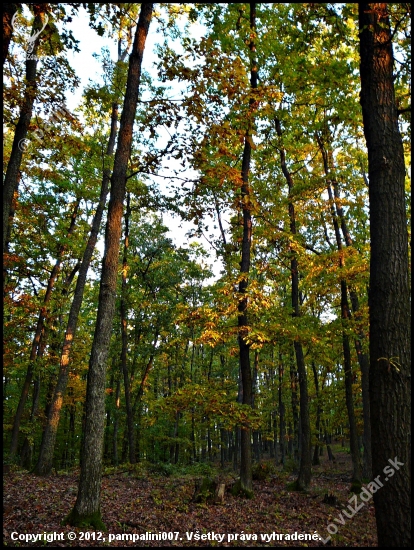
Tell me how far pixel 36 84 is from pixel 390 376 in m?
8.71

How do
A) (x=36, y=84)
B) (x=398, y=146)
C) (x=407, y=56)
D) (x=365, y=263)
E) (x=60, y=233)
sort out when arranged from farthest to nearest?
(x=60, y=233)
(x=365, y=263)
(x=36, y=84)
(x=407, y=56)
(x=398, y=146)

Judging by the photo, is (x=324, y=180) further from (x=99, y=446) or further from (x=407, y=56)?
(x=99, y=446)

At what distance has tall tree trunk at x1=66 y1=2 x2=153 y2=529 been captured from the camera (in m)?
6.08

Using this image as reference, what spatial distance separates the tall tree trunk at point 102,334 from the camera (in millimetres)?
6078

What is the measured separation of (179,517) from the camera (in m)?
7.37

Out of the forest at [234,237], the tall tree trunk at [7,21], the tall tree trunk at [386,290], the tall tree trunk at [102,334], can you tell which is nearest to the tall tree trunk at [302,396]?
the forest at [234,237]

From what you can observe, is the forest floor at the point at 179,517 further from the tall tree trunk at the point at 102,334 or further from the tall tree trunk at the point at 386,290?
the tall tree trunk at the point at 386,290

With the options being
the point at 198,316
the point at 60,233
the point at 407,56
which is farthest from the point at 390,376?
the point at 60,233

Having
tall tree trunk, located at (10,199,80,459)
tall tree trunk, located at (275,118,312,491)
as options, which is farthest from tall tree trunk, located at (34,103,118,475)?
tall tree trunk, located at (275,118,312,491)

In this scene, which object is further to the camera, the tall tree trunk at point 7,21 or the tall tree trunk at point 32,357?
the tall tree trunk at point 32,357

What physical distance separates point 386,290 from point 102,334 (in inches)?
199

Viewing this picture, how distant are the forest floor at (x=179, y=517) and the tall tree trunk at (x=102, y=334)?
1.37 ft

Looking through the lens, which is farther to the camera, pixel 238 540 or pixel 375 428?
pixel 238 540

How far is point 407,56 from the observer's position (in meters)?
5.57
